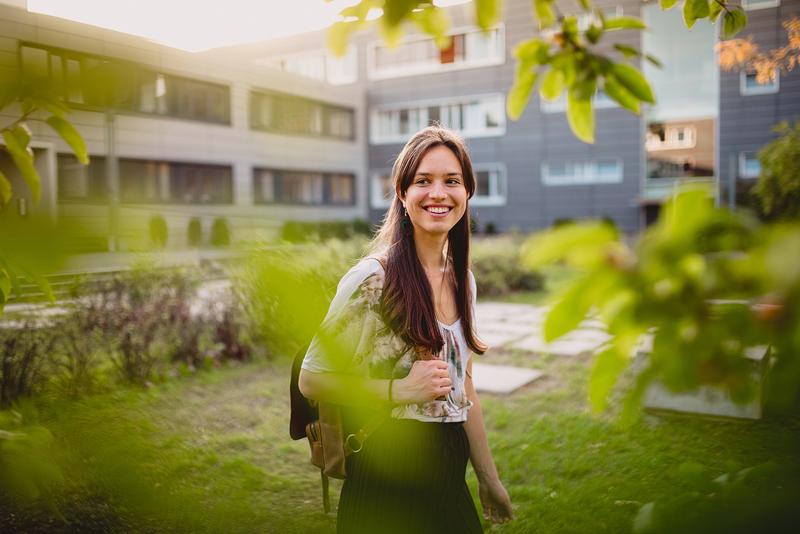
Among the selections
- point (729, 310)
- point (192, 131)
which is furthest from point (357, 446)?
point (192, 131)

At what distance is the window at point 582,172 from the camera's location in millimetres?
26141

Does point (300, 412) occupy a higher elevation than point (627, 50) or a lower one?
lower

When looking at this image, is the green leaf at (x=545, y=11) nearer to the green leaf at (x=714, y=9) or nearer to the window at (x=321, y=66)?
the green leaf at (x=714, y=9)

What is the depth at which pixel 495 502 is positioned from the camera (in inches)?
92.0

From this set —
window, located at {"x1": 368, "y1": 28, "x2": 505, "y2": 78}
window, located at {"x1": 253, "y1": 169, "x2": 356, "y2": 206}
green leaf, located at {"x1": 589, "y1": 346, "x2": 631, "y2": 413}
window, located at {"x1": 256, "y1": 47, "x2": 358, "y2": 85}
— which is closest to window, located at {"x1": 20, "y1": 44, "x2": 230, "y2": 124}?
green leaf, located at {"x1": 589, "y1": 346, "x2": 631, "y2": 413}

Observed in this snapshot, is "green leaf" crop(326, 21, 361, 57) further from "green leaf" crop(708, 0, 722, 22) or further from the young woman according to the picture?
"green leaf" crop(708, 0, 722, 22)

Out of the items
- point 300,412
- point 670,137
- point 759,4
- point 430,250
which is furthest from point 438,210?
point 670,137

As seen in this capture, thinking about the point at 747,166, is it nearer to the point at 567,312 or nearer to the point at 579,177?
the point at 579,177

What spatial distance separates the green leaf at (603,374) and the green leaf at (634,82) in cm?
49

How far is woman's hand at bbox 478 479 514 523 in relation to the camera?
2.33 meters

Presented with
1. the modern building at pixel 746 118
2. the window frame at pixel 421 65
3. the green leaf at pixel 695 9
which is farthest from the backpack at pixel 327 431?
the window frame at pixel 421 65

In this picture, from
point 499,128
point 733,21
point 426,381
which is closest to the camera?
point 733,21

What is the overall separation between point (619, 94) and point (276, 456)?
406 centimetres

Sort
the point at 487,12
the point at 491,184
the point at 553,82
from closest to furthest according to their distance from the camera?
the point at 487,12 < the point at 553,82 < the point at 491,184
